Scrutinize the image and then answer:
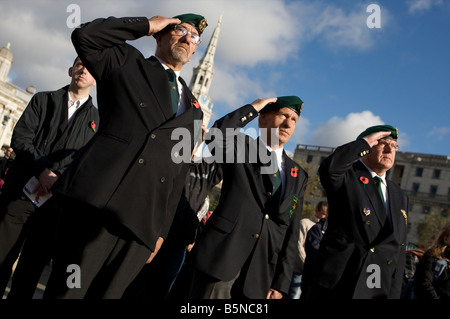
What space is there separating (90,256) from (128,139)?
0.81 metres

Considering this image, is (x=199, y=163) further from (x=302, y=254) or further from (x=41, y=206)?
(x=302, y=254)

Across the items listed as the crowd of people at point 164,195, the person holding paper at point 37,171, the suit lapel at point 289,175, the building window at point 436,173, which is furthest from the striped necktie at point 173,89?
the building window at point 436,173

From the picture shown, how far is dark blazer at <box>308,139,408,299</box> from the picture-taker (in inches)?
152

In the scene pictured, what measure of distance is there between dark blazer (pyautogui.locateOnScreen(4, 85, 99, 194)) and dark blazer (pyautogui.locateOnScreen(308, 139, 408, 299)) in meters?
2.64

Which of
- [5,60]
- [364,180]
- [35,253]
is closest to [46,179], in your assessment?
[35,253]

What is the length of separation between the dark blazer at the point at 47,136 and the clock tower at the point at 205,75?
415 ft

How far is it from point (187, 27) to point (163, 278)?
3.13 m

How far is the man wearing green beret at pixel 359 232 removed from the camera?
386 centimetres

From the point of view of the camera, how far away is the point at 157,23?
309cm

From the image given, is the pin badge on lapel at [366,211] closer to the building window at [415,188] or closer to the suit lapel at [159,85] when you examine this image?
the suit lapel at [159,85]

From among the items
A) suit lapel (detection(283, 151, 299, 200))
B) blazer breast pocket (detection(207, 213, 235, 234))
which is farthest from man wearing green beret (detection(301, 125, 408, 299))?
Result: blazer breast pocket (detection(207, 213, 235, 234))

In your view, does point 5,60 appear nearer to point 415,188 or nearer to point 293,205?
point 415,188

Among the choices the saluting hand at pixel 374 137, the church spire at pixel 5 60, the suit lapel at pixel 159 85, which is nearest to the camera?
the suit lapel at pixel 159 85
